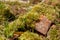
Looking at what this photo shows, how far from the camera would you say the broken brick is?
18.3 feet

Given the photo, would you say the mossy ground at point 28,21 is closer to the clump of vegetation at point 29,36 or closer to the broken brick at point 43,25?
the clump of vegetation at point 29,36

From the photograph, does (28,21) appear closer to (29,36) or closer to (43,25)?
(43,25)

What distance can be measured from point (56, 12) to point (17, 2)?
1.99 metres

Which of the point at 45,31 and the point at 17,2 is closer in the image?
the point at 45,31

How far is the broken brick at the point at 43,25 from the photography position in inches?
220

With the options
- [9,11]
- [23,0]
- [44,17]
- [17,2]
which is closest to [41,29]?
[44,17]

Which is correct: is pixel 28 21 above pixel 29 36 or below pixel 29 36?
above

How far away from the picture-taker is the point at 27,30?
554 cm

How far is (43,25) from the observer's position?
5.77m

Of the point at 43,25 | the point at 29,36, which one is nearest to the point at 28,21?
the point at 43,25

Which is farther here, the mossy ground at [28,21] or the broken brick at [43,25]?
the broken brick at [43,25]

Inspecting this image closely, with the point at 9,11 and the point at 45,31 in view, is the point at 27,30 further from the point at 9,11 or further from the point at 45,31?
the point at 9,11

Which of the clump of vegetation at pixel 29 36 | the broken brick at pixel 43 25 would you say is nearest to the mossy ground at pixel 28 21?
the clump of vegetation at pixel 29 36

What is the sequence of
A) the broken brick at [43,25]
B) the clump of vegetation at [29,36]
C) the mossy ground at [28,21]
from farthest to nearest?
1. the broken brick at [43,25]
2. the mossy ground at [28,21]
3. the clump of vegetation at [29,36]
